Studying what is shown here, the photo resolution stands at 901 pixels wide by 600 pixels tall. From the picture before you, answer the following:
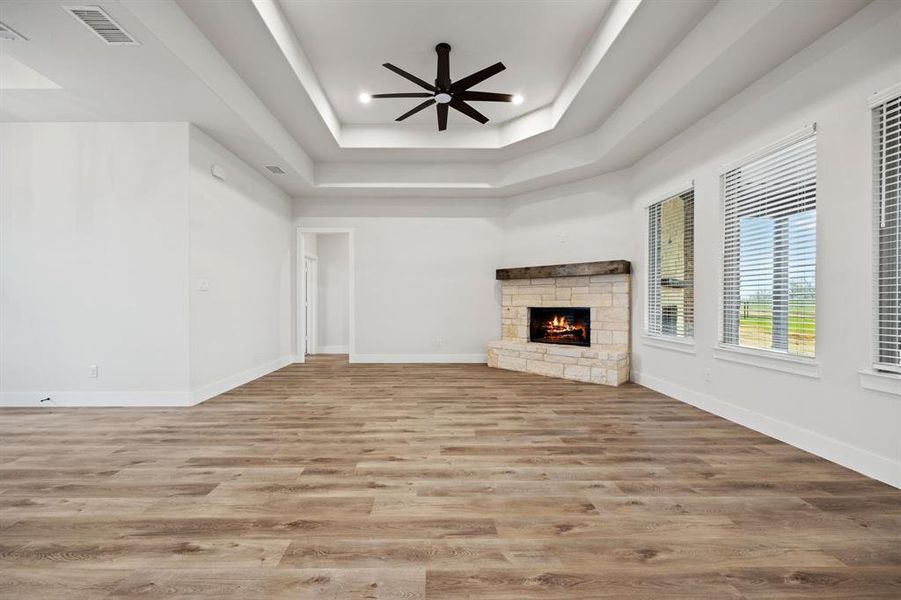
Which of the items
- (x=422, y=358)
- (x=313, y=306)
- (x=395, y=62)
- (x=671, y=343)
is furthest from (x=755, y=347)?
(x=313, y=306)

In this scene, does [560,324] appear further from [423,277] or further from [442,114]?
[442,114]

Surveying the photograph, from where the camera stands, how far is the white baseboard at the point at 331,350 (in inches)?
314

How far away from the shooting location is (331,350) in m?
8.00

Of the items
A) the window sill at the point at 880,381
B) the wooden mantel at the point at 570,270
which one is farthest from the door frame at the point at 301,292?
the window sill at the point at 880,381

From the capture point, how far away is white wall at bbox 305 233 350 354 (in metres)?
8.02

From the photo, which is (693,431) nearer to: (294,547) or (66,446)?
(294,547)

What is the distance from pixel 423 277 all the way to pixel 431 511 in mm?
4962

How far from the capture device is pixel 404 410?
3639mm

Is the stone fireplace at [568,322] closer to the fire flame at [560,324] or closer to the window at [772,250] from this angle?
the fire flame at [560,324]

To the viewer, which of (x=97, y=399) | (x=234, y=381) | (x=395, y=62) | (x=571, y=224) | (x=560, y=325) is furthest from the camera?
(x=560, y=325)

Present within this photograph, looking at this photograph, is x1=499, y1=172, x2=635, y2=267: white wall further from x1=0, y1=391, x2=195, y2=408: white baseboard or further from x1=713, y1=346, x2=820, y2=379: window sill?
x1=0, y1=391, x2=195, y2=408: white baseboard

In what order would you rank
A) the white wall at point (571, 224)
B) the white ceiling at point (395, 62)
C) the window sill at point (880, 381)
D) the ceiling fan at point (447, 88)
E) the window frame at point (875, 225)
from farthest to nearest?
the white wall at point (571, 224) < the ceiling fan at point (447, 88) < the white ceiling at point (395, 62) < the window frame at point (875, 225) < the window sill at point (880, 381)

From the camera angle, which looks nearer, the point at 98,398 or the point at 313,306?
the point at 98,398

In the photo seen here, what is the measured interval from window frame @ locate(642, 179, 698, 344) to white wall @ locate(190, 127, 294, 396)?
5.12m
